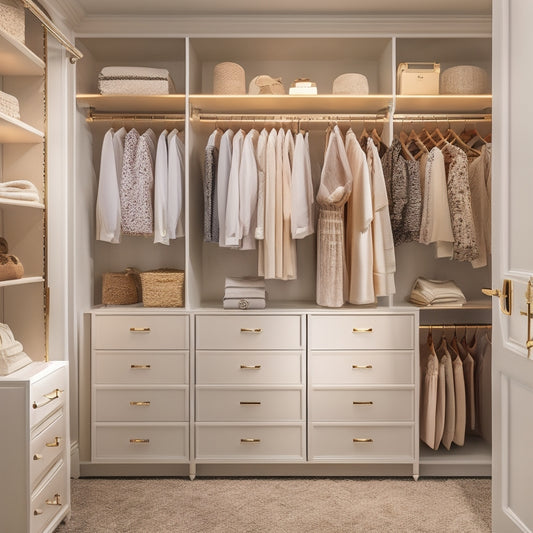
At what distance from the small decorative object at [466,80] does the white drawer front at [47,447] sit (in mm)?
2770

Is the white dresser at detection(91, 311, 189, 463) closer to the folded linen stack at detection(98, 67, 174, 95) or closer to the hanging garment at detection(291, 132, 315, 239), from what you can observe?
the hanging garment at detection(291, 132, 315, 239)

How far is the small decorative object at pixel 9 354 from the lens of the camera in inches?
88.6

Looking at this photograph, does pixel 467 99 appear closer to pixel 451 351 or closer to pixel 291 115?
pixel 291 115

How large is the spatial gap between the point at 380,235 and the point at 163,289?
127 centimetres

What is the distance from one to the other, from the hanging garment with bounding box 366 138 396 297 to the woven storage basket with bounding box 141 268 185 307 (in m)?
1.11

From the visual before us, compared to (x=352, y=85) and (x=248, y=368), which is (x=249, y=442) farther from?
(x=352, y=85)

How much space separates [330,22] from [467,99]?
910 millimetres

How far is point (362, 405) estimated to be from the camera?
316cm

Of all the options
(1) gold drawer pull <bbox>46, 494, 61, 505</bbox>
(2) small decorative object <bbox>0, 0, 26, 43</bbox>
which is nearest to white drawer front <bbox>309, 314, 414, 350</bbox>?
(1) gold drawer pull <bbox>46, 494, 61, 505</bbox>

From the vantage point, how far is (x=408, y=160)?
3277 mm

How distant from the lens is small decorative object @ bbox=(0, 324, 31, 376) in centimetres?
225

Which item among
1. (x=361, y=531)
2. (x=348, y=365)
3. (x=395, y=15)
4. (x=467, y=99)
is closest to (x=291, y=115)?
(x=395, y=15)

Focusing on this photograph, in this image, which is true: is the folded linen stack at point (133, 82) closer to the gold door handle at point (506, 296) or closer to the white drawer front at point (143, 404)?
the white drawer front at point (143, 404)

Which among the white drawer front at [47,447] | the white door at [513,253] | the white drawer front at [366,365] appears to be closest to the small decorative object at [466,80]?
the white door at [513,253]
